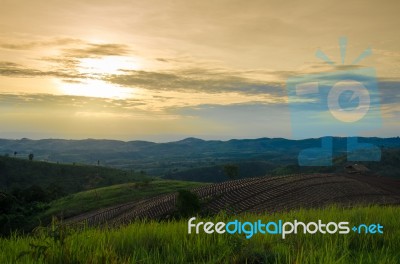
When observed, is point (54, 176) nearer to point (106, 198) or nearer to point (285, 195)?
point (106, 198)

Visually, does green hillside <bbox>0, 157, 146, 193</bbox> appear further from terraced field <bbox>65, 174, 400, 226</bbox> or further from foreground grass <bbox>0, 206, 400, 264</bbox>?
foreground grass <bbox>0, 206, 400, 264</bbox>

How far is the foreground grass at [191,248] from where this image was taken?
7.21 meters

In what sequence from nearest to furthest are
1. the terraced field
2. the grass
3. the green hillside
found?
the terraced field → the grass → the green hillside

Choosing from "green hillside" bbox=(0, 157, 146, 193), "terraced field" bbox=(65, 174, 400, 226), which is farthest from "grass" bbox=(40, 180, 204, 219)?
"green hillside" bbox=(0, 157, 146, 193)

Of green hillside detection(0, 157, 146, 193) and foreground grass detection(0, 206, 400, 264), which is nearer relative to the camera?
foreground grass detection(0, 206, 400, 264)

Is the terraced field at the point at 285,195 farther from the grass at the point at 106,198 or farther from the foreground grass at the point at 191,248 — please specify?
the foreground grass at the point at 191,248

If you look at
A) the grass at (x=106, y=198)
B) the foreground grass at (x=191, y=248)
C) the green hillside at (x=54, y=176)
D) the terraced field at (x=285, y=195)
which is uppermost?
the foreground grass at (x=191, y=248)

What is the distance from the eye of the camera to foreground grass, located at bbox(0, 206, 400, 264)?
23.7 ft

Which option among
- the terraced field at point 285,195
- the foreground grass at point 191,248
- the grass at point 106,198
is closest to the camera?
the foreground grass at point 191,248

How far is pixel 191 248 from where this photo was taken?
8.14 metres

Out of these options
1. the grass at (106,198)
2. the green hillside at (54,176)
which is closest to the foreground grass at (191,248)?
the grass at (106,198)

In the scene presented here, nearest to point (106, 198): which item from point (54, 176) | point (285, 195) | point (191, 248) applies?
point (285, 195)

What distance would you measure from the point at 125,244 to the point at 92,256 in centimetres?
175

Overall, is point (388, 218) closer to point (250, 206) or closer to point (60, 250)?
point (60, 250)
